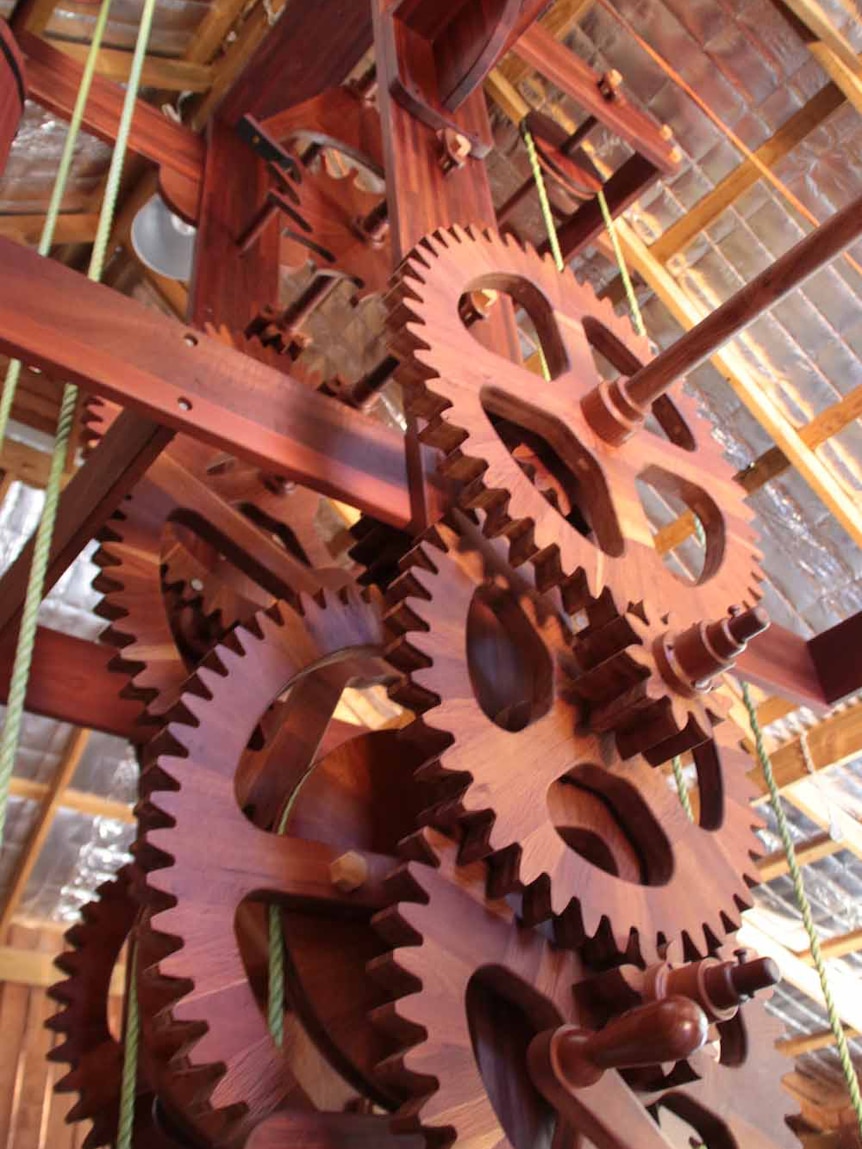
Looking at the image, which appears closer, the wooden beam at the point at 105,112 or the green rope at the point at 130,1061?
the green rope at the point at 130,1061

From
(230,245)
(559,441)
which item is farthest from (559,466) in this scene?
(230,245)

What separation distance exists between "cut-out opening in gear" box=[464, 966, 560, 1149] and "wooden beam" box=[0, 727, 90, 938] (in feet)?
16.1

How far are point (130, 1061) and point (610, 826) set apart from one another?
458mm

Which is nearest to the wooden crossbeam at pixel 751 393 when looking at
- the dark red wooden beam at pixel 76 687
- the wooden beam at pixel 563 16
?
the wooden beam at pixel 563 16

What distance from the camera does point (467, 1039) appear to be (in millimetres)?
766

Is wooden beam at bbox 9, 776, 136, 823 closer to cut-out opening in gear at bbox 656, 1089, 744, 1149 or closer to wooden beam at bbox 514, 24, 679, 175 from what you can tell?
wooden beam at bbox 514, 24, 679, 175

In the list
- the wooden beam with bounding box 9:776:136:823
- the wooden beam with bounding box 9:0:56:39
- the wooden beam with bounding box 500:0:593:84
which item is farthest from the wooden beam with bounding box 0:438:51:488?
the wooden beam with bounding box 500:0:593:84

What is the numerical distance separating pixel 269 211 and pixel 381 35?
0.40 metres

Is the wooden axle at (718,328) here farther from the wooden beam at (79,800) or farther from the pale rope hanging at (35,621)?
the wooden beam at (79,800)

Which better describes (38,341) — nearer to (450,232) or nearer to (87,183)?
(450,232)

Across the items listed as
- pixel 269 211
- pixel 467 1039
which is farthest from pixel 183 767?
pixel 269 211

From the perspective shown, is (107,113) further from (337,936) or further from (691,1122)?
(691,1122)

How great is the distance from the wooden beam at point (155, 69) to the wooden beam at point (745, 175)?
65.9 inches

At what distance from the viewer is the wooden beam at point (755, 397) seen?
3910mm
